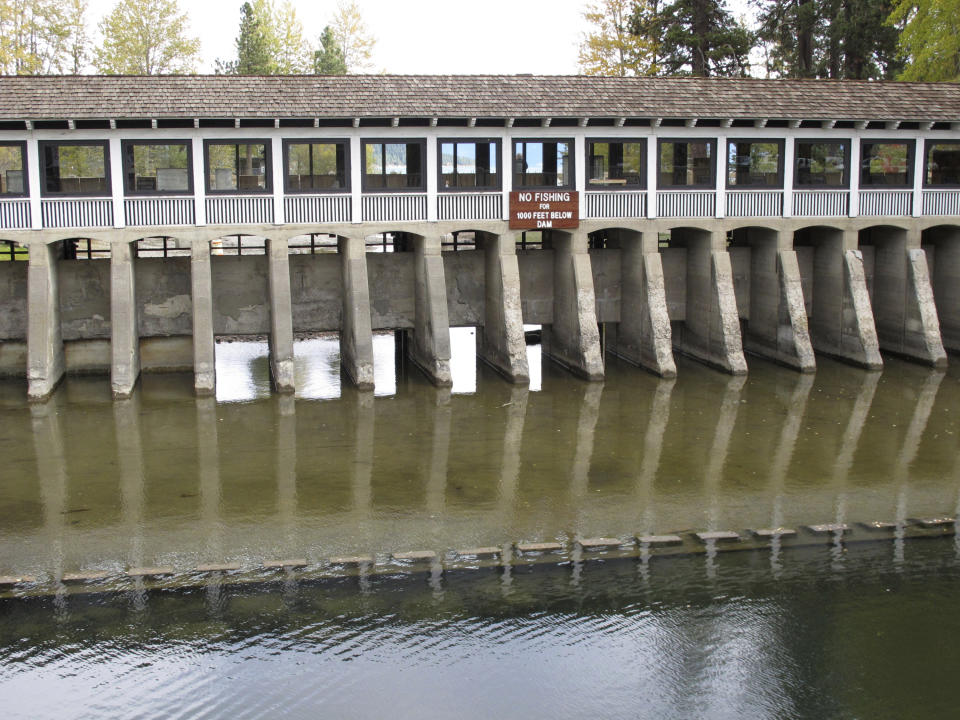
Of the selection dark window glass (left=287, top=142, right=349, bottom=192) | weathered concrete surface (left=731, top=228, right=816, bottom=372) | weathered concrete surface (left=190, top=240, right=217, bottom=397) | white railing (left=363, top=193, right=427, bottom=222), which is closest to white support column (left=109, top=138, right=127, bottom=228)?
weathered concrete surface (left=190, top=240, right=217, bottom=397)

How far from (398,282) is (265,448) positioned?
9245 millimetres

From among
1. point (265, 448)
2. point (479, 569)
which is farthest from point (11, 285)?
point (479, 569)

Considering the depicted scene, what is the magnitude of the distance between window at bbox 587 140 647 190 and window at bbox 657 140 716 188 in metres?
0.65

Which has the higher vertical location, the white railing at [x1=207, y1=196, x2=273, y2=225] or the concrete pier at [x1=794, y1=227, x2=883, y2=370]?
the white railing at [x1=207, y1=196, x2=273, y2=225]

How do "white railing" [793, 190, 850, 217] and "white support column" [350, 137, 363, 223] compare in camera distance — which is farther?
"white railing" [793, 190, 850, 217]

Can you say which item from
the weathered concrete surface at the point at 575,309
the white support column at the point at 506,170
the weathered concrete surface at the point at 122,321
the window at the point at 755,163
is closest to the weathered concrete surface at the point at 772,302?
the window at the point at 755,163

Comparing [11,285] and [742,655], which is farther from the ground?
[11,285]

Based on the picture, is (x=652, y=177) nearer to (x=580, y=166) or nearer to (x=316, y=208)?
(x=580, y=166)

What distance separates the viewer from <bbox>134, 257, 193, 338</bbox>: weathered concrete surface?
1076 inches

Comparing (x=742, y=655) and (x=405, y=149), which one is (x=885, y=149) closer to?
(x=405, y=149)

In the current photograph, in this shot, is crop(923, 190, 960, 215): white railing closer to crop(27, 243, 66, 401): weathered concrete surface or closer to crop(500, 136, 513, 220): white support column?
crop(500, 136, 513, 220): white support column

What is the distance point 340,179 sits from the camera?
26.5 metres

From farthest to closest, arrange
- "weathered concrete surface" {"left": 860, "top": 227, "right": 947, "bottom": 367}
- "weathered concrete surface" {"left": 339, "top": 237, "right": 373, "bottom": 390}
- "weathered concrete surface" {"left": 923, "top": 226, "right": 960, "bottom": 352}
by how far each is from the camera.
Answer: "weathered concrete surface" {"left": 923, "top": 226, "right": 960, "bottom": 352} < "weathered concrete surface" {"left": 860, "top": 227, "right": 947, "bottom": 367} < "weathered concrete surface" {"left": 339, "top": 237, "right": 373, "bottom": 390}

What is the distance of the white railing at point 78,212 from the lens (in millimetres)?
24844
